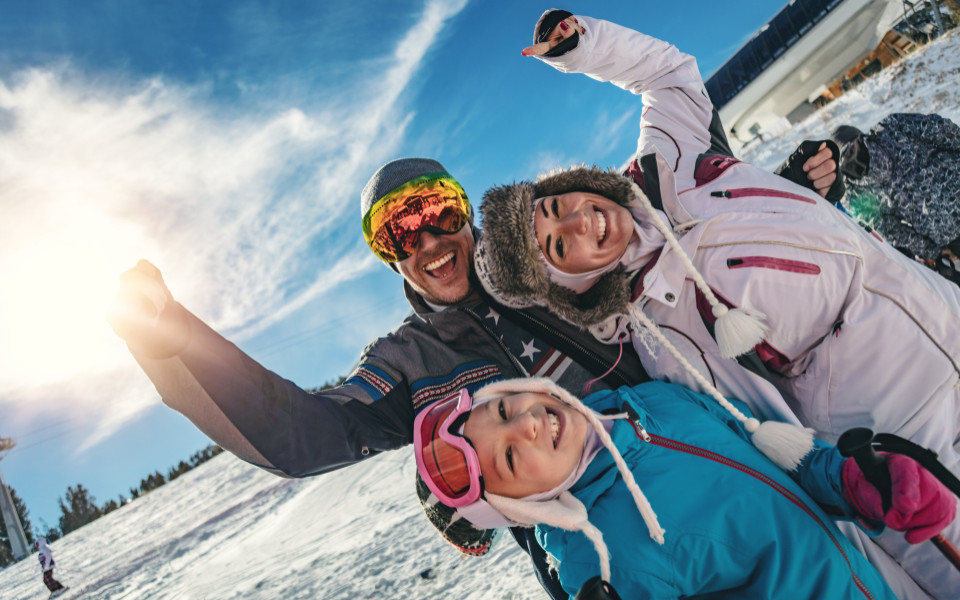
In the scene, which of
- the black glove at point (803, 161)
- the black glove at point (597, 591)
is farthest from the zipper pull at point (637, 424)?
the black glove at point (803, 161)

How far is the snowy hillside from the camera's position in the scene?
350 cm

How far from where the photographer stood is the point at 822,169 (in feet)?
7.75

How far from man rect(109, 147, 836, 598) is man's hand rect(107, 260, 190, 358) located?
0.35ft

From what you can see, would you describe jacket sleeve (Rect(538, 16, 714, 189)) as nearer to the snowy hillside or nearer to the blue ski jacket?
the blue ski jacket

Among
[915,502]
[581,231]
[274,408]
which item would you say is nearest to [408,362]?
[274,408]

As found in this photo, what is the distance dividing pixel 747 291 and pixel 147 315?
191 centimetres

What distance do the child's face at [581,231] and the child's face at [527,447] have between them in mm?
597

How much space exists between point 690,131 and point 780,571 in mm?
2011

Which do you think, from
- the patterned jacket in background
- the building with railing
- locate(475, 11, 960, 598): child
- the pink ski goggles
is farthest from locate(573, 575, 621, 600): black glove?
the building with railing

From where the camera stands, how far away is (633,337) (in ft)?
7.19

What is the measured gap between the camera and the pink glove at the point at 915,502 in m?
1.19

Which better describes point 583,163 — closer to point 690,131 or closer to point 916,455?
point 690,131

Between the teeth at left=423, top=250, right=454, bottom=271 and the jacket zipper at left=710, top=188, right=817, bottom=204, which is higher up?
the teeth at left=423, top=250, right=454, bottom=271

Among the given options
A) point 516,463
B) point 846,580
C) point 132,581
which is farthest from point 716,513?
point 132,581
